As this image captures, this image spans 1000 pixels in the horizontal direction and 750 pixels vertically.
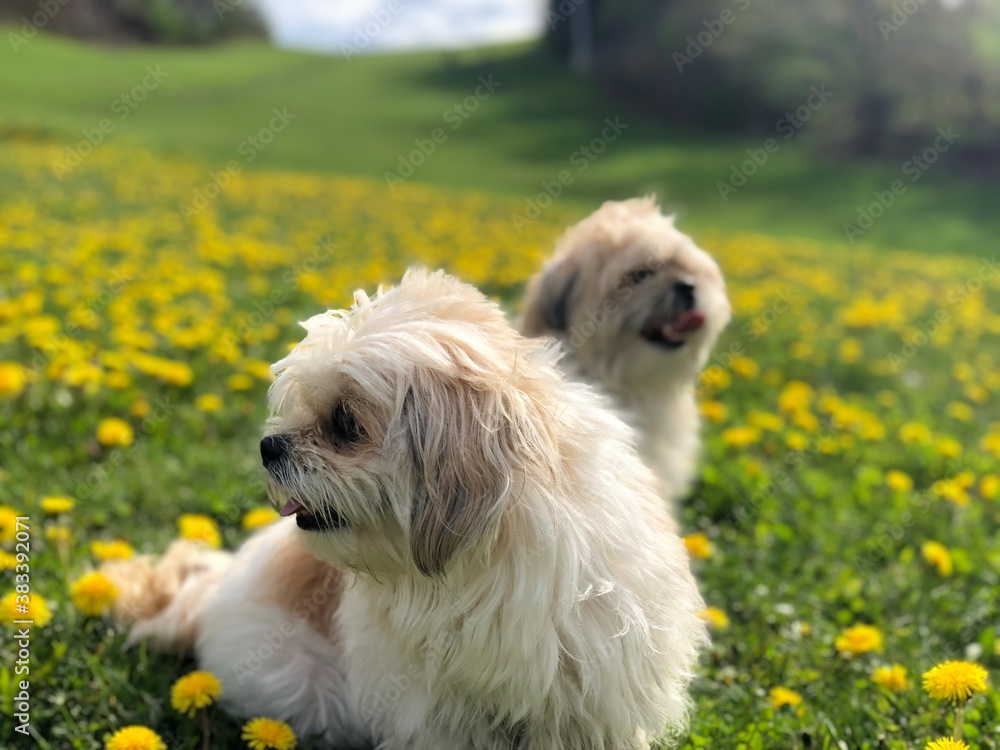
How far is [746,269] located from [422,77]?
3701 centimetres

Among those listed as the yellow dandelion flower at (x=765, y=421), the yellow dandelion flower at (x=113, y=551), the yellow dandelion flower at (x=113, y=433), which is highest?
the yellow dandelion flower at (x=113, y=551)

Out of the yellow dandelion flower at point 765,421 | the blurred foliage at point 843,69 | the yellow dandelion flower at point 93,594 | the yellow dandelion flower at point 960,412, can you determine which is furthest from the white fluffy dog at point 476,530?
the blurred foliage at point 843,69

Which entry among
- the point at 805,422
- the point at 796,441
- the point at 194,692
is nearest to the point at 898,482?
the point at 796,441

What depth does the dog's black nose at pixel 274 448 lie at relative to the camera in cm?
204

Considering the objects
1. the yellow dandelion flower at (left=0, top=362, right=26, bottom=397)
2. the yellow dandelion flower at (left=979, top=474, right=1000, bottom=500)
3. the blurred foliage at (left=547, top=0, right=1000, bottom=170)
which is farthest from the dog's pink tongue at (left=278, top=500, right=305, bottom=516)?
the blurred foliage at (left=547, top=0, right=1000, bottom=170)

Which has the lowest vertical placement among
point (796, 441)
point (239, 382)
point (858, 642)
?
point (796, 441)

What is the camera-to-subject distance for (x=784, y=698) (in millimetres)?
2621

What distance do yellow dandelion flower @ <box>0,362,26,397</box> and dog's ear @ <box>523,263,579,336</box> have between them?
2.41 metres

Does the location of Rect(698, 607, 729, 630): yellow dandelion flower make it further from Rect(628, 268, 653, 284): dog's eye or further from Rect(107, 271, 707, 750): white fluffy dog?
Rect(628, 268, 653, 284): dog's eye

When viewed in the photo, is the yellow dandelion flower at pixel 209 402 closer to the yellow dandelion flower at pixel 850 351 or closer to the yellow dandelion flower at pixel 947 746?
the yellow dandelion flower at pixel 947 746

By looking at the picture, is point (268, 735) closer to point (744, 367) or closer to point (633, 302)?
point (633, 302)

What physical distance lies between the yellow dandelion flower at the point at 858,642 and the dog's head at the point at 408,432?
1528 mm

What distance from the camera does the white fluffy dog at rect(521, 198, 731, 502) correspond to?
391 cm

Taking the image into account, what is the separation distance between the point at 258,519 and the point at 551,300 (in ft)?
5.43
